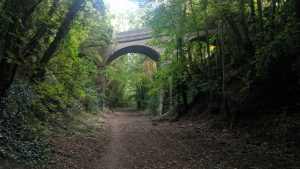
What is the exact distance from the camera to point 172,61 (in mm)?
16750

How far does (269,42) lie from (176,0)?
6.45m

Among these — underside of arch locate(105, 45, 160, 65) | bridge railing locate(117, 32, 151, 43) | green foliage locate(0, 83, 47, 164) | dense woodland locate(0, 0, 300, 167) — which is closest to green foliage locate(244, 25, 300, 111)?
dense woodland locate(0, 0, 300, 167)

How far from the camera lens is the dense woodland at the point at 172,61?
25.8 feet

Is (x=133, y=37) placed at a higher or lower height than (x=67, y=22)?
higher

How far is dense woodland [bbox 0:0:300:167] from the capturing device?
785 centimetres

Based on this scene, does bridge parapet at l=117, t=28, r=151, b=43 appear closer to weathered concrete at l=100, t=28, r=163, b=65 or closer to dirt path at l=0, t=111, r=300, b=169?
weathered concrete at l=100, t=28, r=163, b=65

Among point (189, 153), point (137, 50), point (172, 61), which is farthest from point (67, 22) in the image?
point (137, 50)

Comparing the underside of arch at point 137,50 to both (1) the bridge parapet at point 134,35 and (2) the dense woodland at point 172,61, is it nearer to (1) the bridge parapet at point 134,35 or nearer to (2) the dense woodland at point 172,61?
(1) the bridge parapet at point 134,35

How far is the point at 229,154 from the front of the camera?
8.34 meters

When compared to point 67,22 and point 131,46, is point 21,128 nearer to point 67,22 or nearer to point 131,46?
point 67,22

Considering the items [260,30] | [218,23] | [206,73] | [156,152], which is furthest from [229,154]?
[206,73]

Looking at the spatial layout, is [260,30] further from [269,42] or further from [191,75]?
[191,75]

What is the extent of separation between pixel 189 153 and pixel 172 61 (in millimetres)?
8440

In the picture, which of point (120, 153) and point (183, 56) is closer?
point (120, 153)
